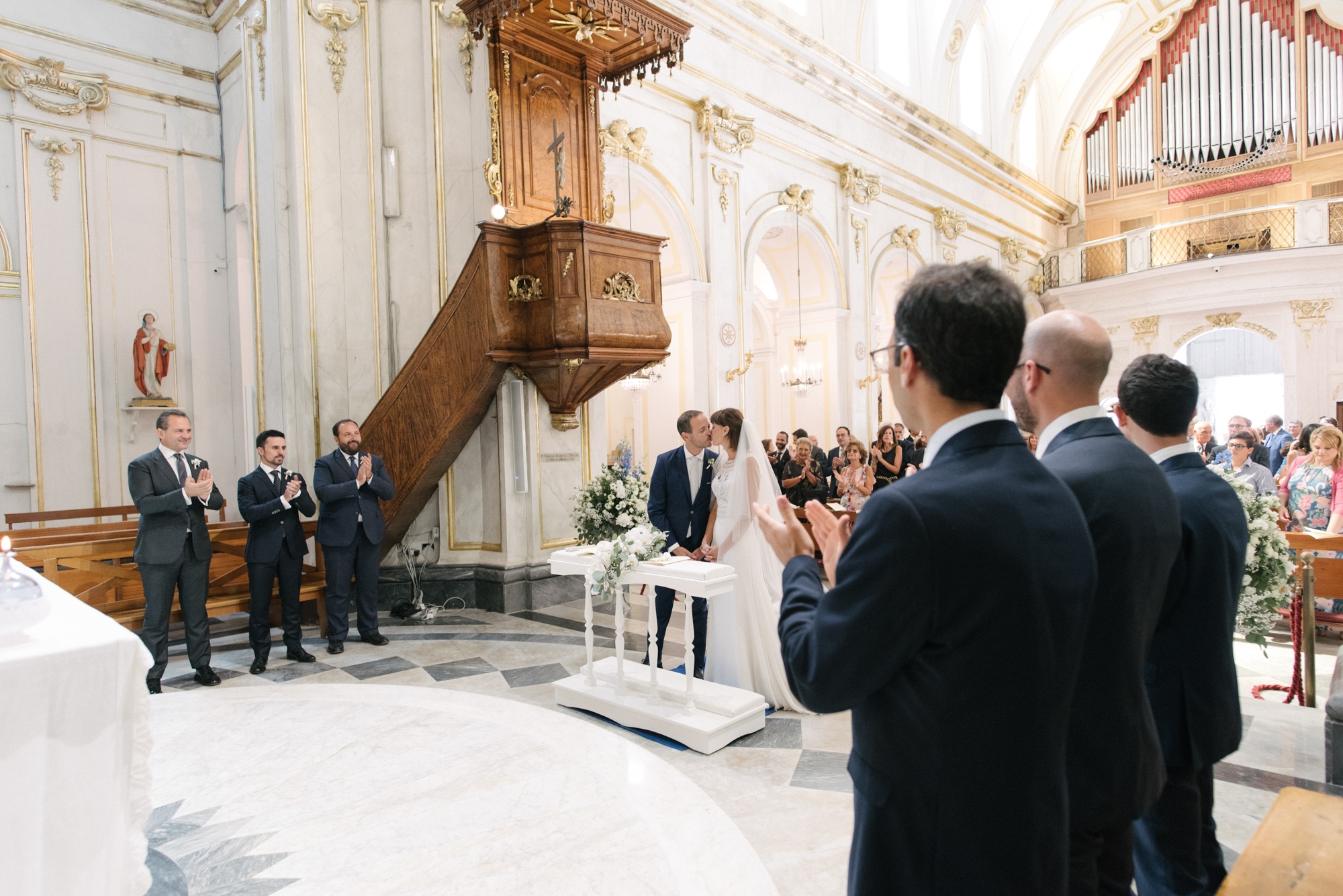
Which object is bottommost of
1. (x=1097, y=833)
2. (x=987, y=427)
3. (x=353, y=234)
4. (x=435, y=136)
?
(x=1097, y=833)

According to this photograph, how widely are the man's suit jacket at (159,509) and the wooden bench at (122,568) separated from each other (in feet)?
1.86

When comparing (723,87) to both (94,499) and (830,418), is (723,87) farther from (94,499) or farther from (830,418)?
(94,499)

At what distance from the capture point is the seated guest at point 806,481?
9289 millimetres

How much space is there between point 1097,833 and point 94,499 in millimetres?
9649

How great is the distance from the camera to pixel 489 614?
7.15 metres

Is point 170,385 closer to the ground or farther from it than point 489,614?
farther from it

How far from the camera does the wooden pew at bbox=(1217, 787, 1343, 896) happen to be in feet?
5.94

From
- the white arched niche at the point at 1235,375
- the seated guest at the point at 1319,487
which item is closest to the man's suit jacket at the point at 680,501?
the seated guest at the point at 1319,487

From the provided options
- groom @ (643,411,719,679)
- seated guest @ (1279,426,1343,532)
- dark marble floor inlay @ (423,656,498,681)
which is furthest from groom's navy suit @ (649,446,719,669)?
seated guest @ (1279,426,1343,532)

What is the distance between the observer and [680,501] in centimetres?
532

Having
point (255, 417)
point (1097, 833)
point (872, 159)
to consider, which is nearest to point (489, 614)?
point (255, 417)

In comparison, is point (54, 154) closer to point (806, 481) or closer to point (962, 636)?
point (806, 481)

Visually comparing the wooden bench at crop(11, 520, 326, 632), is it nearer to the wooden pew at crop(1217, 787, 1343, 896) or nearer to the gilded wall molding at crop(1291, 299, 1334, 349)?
the wooden pew at crop(1217, 787, 1343, 896)

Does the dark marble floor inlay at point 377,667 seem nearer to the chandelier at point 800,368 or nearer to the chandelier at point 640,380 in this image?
the chandelier at point 640,380
